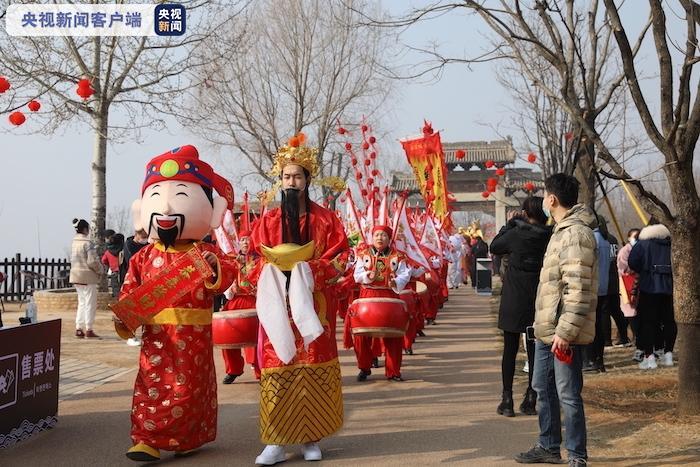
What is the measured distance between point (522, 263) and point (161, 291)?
8.98 feet

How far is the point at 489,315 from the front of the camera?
17.5 meters

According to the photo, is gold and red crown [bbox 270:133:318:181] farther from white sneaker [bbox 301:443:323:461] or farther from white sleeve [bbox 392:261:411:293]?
white sleeve [bbox 392:261:411:293]

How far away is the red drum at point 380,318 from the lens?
8.32m

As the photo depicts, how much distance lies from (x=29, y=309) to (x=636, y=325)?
267 inches

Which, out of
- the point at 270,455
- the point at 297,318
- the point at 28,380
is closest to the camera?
the point at 270,455

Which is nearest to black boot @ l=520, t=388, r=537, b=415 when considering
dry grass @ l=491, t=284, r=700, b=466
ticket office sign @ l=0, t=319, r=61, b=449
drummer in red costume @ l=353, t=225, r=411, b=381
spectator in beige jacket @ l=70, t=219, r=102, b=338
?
dry grass @ l=491, t=284, r=700, b=466

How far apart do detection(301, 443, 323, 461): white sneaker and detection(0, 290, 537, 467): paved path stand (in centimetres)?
7

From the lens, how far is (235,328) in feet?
26.7

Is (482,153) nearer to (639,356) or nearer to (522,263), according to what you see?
(639,356)

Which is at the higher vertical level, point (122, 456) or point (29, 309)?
point (29, 309)

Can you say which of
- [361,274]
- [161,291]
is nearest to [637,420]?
[361,274]

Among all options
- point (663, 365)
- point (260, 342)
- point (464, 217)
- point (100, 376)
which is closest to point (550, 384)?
point (260, 342)

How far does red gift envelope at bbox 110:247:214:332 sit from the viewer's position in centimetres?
546

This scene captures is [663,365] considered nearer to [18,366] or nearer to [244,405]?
[244,405]
